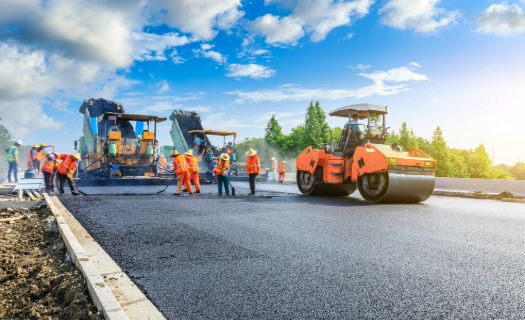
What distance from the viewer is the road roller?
28.3ft

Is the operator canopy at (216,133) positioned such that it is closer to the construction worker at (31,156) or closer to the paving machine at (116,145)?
the paving machine at (116,145)

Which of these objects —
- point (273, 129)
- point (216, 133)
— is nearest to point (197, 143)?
point (216, 133)

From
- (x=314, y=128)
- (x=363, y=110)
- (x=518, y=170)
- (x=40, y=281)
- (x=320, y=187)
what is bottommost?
(x=518, y=170)

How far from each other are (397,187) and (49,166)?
9.39 meters

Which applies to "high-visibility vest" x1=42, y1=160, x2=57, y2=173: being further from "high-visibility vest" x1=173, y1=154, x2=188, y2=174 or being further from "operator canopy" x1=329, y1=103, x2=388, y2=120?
"operator canopy" x1=329, y1=103, x2=388, y2=120

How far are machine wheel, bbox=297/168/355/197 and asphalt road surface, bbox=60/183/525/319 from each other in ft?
14.4

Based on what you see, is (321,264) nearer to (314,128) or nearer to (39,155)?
(39,155)

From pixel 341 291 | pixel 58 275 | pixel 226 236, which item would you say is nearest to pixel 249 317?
pixel 341 291

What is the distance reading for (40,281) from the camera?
10.2ft

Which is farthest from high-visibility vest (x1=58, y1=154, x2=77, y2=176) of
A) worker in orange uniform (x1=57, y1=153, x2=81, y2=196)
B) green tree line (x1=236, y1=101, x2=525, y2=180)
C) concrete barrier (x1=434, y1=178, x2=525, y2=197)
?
green tree line (x1=236, y1=101, x2=525, y2=180)

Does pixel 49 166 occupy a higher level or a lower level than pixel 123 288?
higher

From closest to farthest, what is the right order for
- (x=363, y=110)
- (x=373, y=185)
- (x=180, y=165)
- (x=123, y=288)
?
1. (x=123, y=288)
2. (x=373, y=185)
3. (x=363, y=110)
4. (x=180, y=165)

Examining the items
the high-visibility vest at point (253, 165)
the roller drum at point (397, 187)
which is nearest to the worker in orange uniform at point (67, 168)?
the high-visibility vest at point (253, 165)

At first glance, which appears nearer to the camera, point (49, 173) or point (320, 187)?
point (49, 173)
